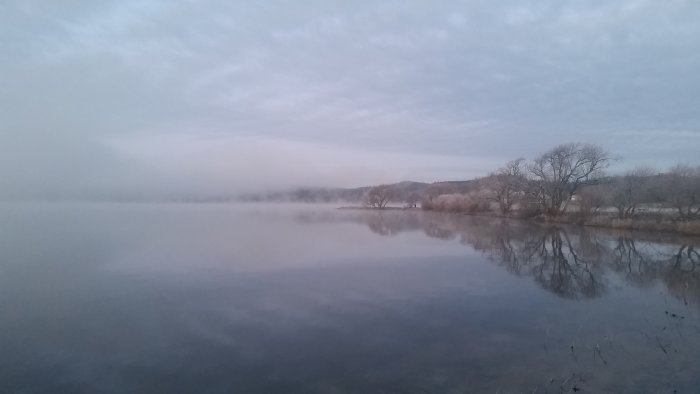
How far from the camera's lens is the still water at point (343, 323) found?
751 centimetres

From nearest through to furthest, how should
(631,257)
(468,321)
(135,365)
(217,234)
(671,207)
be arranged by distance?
(135,365) < (468,321) < (631,257) < (217,234) < (671,207)

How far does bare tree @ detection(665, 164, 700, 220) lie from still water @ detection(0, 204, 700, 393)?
11.7 metres

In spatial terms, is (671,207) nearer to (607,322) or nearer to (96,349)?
(607,322)

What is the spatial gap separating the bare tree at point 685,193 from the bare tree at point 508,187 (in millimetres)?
19196

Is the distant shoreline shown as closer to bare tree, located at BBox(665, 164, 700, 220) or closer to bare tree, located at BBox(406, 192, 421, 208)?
bare tree, located at BBox(665, 164, 700, 220)

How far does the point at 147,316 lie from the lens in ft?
36.2

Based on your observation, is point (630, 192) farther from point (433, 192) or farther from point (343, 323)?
point (433, 192)

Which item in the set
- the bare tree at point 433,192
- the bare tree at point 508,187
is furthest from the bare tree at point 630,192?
the bare tree at point 433,192

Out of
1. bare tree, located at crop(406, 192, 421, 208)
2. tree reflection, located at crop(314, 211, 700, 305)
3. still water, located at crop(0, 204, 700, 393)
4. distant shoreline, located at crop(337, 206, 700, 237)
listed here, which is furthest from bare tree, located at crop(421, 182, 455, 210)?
still water, located at crop(0, 204, 700, 393)

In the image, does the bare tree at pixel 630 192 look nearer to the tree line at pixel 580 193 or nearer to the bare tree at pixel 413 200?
the tree line at pixel 580 193

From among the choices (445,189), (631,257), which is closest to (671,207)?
(631,257)

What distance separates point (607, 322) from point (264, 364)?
333 inches

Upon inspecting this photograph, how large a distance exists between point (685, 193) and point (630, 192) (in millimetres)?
5208

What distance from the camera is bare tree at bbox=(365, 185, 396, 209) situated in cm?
8419
